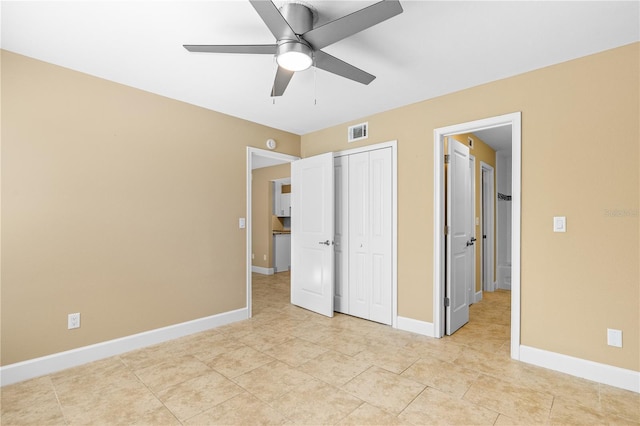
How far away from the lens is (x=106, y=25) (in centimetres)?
209

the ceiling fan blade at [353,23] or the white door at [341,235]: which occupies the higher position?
the ceiling fan blade at [353,23]

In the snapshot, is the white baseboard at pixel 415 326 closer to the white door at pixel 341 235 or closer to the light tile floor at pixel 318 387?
the light tile floor at pixel 318 387

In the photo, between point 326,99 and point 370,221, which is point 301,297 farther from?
point 326,99

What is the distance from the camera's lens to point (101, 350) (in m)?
2.82

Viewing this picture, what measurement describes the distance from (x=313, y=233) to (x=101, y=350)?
8.30 feet

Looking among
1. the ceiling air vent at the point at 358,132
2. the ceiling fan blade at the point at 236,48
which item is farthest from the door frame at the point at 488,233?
the ceiling fan blade at the point at 236,48

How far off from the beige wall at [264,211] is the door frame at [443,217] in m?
3.96

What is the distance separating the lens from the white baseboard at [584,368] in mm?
2262

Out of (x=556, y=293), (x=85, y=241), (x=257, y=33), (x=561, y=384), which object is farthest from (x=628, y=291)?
(x=85, y=241)

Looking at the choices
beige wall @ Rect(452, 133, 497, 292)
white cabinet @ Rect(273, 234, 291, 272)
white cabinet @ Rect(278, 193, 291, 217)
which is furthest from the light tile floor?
white cabinet @ Rect(278, 193, 291, 217)

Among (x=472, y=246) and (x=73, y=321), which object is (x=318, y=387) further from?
(x=472, y=246)

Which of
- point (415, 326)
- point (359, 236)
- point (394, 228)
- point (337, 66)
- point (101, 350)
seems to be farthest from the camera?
point (359, 236)


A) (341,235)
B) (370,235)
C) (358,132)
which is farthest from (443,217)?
(358,132)

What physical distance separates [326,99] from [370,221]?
150 centimetres
